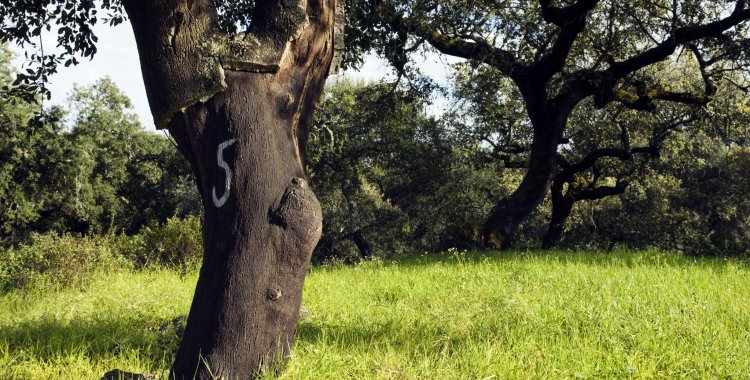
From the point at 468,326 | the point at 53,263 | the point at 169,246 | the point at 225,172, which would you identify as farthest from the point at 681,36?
the point at 53,263

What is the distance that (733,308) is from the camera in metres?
5.27

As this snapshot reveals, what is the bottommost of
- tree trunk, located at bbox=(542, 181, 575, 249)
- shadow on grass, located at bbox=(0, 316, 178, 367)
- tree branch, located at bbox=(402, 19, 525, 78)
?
shadow on grass, located at bbox=(0, 316, 178, 367)

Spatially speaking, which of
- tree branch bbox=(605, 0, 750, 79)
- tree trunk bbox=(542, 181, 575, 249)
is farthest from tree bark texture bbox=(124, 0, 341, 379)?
tree trunk bbox=(542, 181, 575, 249)

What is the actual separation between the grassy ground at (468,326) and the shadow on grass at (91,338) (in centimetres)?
2

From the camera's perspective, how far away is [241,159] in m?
3.80

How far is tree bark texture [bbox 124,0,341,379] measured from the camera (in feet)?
12.0

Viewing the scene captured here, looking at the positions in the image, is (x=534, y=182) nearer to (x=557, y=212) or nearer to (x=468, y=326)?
(x=557, y=212)

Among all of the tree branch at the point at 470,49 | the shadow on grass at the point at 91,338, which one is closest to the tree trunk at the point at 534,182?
the tree branch at the point at 470,49

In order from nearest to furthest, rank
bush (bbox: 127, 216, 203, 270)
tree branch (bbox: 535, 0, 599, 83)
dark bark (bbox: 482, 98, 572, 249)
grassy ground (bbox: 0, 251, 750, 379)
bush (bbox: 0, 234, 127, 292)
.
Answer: grassy ground (bbox: 0, 251, 750, 379), bush (bbox: 0, 234, 127, 292), tree branch (bbox: 535, 0, 599, 83), bush (bbox: 127, 216, 203, 270), dark bark (bbox: 482, 98, 572, 249)

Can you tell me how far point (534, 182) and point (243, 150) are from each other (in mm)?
10971

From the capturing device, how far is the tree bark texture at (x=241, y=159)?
→ 365cm

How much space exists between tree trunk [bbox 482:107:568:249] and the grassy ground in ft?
17.9

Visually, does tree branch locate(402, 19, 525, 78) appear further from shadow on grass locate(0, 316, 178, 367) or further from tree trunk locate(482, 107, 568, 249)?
shadow on grass locate(0, 316, 178, 367)

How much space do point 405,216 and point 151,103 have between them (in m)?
21.8
